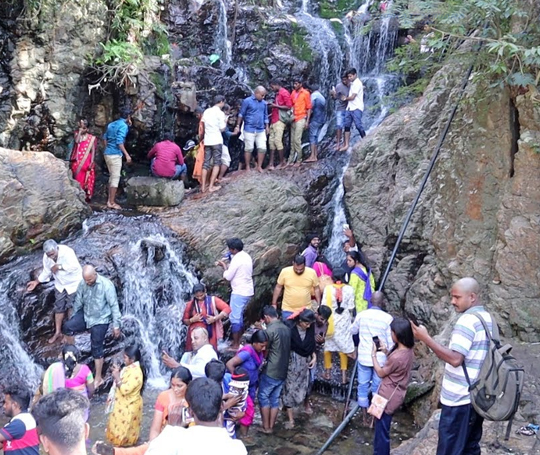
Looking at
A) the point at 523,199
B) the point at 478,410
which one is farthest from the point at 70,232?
the point at 478,410

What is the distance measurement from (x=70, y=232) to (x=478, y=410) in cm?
813

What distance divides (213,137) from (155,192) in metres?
1.62

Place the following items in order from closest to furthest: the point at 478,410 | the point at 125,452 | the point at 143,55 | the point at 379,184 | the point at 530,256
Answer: the point at 125,452
the point at 478,410
the point at 530,256
the point at 379,184
the point at 143,55

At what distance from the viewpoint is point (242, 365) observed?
6688 millimetres

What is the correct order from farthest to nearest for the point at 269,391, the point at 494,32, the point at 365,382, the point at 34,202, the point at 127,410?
the point at 34,202 < the point at 365,382 < the point at 269,391 < the point at 494,32 < the point at 127,410

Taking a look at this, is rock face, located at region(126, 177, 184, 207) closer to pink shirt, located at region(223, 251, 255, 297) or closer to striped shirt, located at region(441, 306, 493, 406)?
pink shirt, located at region(223, 251, 255, 297)

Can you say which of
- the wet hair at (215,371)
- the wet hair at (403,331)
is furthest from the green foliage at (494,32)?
the wet hair at (215,371)

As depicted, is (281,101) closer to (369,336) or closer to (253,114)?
(253,114)

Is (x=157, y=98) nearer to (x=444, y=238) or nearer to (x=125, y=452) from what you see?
(x=444, y=238)

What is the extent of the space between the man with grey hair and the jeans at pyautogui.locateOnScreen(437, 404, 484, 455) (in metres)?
8.43

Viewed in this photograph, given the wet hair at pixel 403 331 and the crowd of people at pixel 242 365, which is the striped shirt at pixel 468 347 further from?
the wet hair at pixel 403 331

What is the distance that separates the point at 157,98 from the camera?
13664 millimetres

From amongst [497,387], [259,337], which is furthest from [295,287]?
[497,387]

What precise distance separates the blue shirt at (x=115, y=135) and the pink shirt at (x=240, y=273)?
13.9ft
